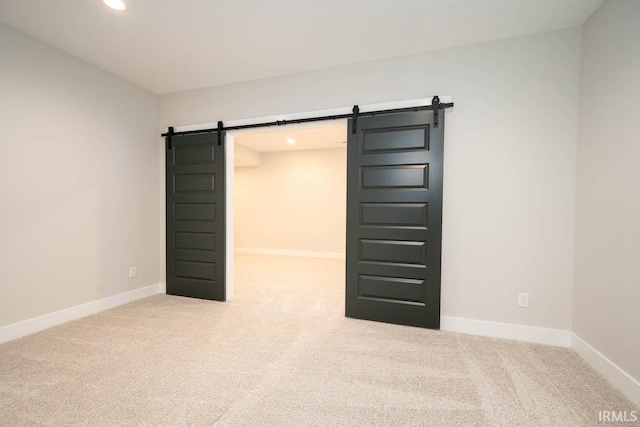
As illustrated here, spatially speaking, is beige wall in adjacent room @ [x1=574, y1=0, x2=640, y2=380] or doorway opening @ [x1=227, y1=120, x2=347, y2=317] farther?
doorway opening @ [x1=227, y1=120, x2=347, y2=317]

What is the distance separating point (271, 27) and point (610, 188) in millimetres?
2816

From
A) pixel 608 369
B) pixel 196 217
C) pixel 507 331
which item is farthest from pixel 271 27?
pixel 608 369

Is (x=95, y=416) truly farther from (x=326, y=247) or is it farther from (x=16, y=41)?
(x=326, y=247)

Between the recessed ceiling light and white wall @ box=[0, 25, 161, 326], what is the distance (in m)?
1.10

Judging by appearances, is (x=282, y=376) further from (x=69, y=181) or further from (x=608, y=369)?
(x=69, y=181)

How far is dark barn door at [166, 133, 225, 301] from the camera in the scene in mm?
3416

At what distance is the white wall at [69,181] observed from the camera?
7.91 feet

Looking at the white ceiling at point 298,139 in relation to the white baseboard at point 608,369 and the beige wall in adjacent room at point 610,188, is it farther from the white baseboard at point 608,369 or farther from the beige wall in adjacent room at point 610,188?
the white baseboard at point 608,369

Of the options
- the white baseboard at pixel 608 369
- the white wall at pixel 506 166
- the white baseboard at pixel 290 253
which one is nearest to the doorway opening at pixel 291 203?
the white baseboard at pixel 290 253

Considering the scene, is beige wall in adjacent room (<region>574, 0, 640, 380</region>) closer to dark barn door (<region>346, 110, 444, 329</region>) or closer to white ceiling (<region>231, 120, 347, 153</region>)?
dark barn door (<region>346, 110, 444, 329</region>)

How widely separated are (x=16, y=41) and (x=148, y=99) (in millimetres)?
1286

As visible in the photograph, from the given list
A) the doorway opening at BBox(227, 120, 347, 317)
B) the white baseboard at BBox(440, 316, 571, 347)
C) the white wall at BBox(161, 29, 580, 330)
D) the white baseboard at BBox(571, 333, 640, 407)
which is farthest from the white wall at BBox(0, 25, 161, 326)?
the white baseboard at BBox(571, 333, 640, 407)

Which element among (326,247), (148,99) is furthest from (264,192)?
(148,99)

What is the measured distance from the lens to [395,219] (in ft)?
8.98
